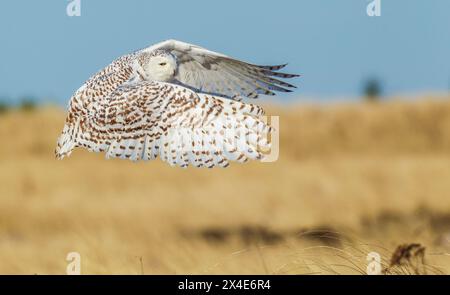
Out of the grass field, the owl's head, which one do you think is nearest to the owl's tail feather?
the owl's head

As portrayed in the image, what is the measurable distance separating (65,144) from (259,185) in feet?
37.1

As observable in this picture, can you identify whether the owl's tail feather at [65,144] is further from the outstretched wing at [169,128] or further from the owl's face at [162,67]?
the owl's face at [162,67]

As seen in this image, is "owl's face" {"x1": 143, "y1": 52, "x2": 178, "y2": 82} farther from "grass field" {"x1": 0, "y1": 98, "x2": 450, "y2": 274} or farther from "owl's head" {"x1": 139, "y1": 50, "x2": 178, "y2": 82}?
"grass field" {"x1": 0, "y1": 98, "x2": 450, "y2": 274}

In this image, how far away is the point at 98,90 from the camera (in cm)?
263

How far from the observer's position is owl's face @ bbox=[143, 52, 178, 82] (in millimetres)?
2547

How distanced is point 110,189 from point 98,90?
11599 millimetres

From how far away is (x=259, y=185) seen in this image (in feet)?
45.4

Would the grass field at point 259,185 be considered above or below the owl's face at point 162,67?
below

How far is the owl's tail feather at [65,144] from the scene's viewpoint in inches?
101

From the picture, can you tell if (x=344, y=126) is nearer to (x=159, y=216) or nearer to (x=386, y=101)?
(x=386, y=101)

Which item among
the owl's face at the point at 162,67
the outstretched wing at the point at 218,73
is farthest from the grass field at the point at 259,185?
the owl's face at the point at 162,67
